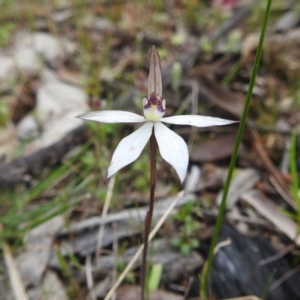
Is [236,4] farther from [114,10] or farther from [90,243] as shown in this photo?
[90,243]

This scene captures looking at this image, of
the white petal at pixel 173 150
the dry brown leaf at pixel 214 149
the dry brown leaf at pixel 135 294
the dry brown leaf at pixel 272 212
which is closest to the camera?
the white petal at pixel 173 150

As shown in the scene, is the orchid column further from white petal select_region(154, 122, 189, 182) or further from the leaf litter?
the leaf litter

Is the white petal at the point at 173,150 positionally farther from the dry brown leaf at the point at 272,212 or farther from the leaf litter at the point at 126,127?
the dry brown leaf at the point at 272,212

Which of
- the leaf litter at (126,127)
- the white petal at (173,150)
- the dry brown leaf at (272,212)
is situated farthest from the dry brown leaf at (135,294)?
the white petal at (173,150)

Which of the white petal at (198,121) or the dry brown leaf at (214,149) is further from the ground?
the white petal at (198,121)

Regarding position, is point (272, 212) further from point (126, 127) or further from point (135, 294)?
point (126, 127)

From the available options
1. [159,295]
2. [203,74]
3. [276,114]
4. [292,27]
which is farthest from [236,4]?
[159,295]

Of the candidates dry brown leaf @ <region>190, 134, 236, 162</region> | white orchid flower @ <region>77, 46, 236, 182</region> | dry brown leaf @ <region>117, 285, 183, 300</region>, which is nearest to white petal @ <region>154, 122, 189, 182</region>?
white orchid flower @ <region>77, 46, 236, 182</region>

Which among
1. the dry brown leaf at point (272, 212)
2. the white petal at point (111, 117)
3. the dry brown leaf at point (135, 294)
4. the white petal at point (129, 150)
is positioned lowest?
the dry brown leaf at point (135, 294)

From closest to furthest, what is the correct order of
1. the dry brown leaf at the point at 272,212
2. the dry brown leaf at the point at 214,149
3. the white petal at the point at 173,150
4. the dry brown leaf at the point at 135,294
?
the white petal at the point at 173,150 → the dry brown leaf at the point at 135,294 → the dry brown leaf at the point at 272,212 → the dry brown leaf at the point at 214,149
